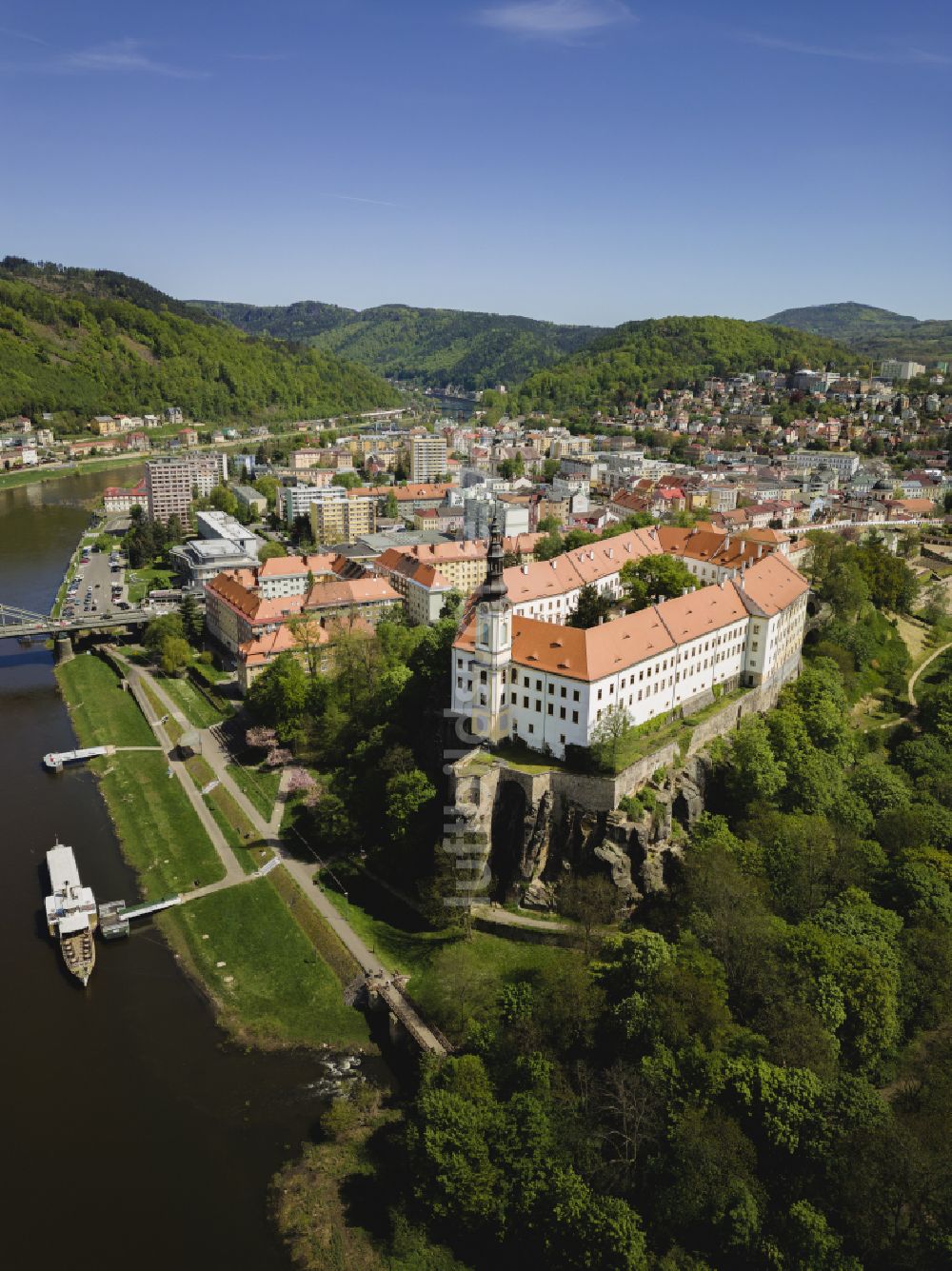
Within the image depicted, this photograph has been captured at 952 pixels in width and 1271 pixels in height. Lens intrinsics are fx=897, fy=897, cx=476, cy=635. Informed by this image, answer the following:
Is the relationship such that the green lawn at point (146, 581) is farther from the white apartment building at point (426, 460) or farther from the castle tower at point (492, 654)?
the white apartment building at point (426, 460)

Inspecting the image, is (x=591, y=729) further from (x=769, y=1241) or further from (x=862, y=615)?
(x=862, y=615)

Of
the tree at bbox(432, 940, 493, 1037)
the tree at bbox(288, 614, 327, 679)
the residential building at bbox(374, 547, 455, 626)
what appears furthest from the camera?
the residential building at bbox(374, 547, 455, 626)

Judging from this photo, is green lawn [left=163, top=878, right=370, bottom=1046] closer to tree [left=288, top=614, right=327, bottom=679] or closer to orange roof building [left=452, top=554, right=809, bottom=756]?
orange roof building [left=452, top=554, right=809, bottom=756]

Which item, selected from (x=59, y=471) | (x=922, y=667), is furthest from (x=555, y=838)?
(x=59, y=471)

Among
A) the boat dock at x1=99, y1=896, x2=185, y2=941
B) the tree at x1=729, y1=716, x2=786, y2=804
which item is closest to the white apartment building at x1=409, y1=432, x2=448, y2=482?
the tree at x1=729, y1=716, x2=786, y2=804

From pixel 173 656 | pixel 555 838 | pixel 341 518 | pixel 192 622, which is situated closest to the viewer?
pixel 555 838

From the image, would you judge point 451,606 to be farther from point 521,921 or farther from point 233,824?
point 521,921
